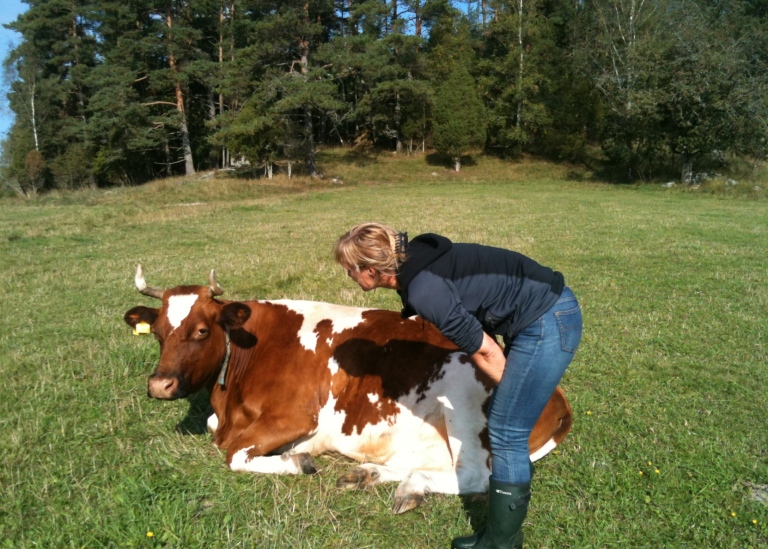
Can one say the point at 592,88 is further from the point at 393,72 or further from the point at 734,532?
the point at 734,532

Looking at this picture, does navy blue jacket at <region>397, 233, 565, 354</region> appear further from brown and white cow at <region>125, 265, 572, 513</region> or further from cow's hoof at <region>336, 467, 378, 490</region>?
cow's hoof at <region>336, 467, 378, 490</region>

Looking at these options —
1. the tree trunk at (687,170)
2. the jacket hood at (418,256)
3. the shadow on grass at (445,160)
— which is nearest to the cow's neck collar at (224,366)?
the jacket hood at (418,256)

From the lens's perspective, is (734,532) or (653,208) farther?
(653,208)

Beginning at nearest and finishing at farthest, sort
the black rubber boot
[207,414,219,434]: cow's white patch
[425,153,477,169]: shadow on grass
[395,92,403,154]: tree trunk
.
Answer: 1. the black rubber boot
2. [207,414,219,434]: cow's white patch
3. [425,153,477,169]: shadow on grass
4. [395,92,403,154]: tree trunk

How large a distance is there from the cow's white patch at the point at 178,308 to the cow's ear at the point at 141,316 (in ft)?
0.77

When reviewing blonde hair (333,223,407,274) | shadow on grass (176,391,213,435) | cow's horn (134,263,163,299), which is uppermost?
blonde hair (333,223,407,274)

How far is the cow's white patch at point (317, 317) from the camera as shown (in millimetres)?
4930

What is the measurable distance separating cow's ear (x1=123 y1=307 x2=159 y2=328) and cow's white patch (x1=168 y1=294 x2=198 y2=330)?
234 mm

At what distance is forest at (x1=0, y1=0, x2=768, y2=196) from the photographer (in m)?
32.6

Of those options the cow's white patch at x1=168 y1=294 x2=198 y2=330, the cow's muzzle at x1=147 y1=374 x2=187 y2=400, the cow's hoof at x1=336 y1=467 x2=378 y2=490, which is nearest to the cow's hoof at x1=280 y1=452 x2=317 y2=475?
the cow's hoof at x1=336 y1=467 x2=378 y2=490

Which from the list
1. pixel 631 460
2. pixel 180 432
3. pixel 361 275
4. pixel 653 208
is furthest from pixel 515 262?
pixel 653 208

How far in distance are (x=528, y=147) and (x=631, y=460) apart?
47950 mm

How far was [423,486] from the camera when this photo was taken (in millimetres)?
4031

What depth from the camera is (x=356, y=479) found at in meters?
4.17
